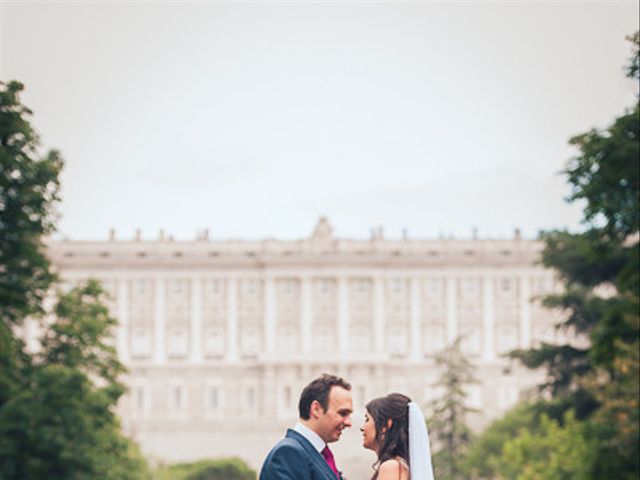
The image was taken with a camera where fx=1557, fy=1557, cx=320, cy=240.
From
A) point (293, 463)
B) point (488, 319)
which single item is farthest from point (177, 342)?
point (293, 463)

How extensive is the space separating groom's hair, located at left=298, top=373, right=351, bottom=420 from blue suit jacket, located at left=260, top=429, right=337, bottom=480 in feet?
0.53

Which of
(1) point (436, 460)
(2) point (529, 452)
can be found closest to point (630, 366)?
(2) point (529, 452)

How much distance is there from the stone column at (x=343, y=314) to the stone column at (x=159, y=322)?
11935mm

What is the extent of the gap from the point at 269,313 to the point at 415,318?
391 inches

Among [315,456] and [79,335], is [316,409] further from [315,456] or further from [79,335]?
[79,335]

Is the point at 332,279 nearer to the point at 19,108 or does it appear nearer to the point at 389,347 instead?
the point at 389,347

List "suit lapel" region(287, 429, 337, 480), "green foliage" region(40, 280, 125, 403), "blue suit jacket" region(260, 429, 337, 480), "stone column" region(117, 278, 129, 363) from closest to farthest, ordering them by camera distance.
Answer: "blue suit jacket" region(260, 429, 337, 480) < "suit lapel" region(287, 429, 337, 480) < "green foliage" region(40, 280, 125, 403) < "stone column" region(117, 278, 129, 363)

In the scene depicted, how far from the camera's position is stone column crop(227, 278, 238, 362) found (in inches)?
4141

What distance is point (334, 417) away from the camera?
7.89 m

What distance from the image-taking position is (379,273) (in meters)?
106

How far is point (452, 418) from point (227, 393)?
41898 mm

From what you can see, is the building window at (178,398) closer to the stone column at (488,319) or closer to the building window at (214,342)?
the building window at (214,342)

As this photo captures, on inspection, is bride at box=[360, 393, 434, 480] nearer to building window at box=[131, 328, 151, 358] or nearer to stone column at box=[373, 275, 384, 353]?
building window at box=[131, 328, 151, 358]

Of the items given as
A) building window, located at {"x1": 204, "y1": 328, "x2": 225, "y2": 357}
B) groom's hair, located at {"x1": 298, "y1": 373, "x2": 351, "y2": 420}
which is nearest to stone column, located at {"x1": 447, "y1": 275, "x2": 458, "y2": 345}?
building window, located at {"x1": 204, "y1": 328, "x2": 225, "y2": 357}
